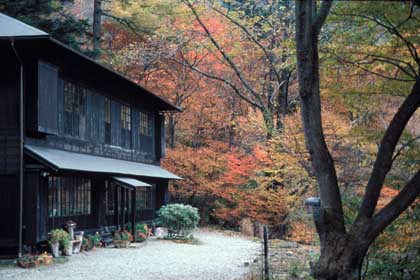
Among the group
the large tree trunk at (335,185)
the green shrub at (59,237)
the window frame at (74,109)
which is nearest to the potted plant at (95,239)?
the green shrub at (59,237)

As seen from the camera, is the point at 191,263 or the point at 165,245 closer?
the point at 191,263

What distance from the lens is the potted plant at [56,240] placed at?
15078mm

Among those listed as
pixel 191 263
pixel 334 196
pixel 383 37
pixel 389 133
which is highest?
pixel 383 37

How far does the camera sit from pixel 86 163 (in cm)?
1719

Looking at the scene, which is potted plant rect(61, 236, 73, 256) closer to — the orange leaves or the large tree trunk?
the large tree trunk

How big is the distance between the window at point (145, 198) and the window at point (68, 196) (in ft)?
17.1

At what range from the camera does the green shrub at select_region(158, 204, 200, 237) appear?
2133cm

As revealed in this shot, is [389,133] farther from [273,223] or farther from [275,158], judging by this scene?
[273,223]

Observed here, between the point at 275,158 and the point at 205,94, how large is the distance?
10.9 m

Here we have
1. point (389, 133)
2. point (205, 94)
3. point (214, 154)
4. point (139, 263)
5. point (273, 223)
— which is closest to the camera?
point (389, 133)

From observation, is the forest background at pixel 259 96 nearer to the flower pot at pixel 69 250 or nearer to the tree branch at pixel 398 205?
the tree branch at pixel 398 205

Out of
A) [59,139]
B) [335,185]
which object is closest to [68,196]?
[59,139]

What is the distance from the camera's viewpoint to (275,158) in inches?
833

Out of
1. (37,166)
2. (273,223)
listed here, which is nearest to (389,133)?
(37,166)
